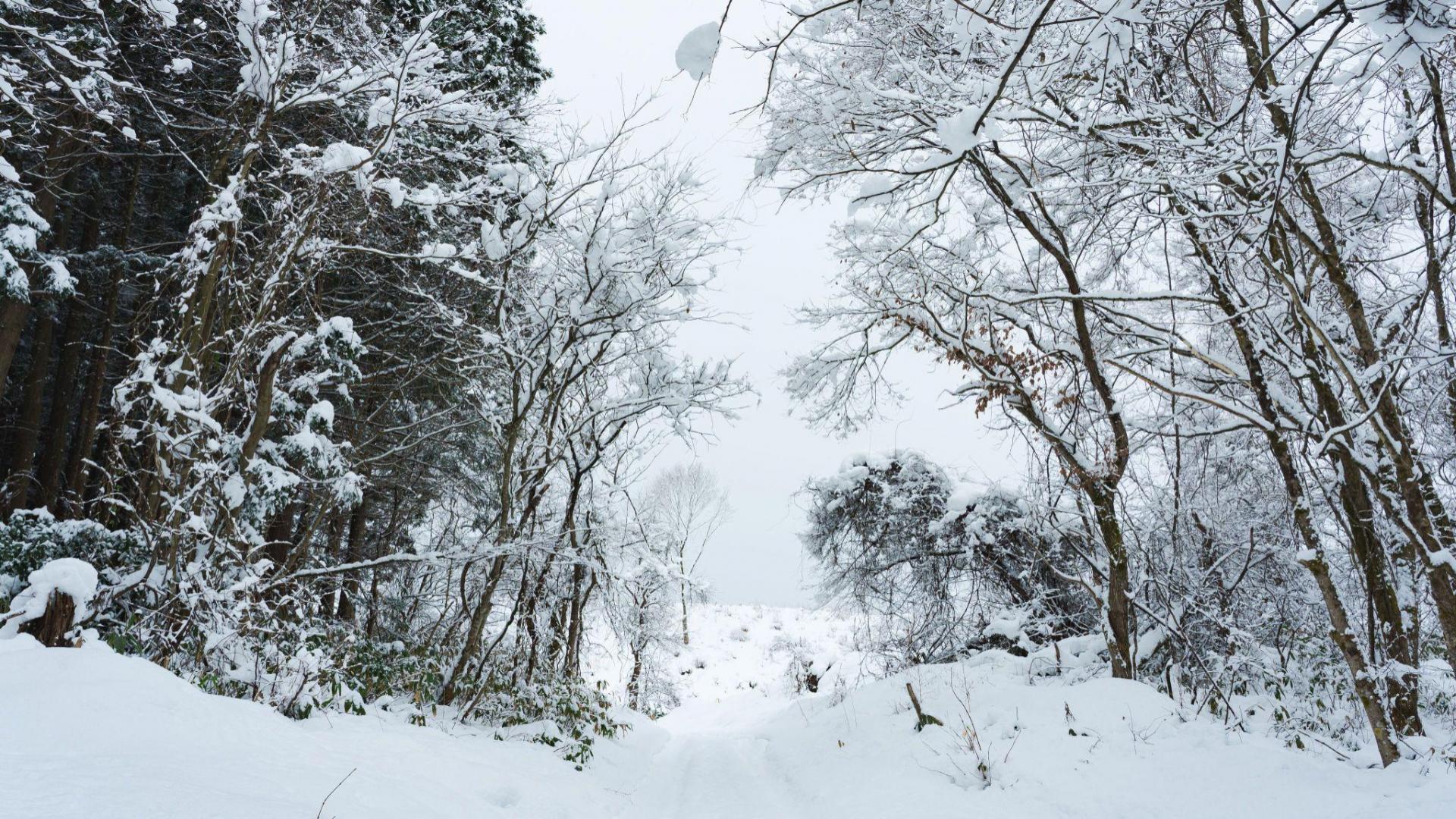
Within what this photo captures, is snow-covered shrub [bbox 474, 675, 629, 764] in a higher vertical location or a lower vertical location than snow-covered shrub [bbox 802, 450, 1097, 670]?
lower

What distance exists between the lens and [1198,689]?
5734 millimetres

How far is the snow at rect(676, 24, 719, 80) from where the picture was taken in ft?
4.35

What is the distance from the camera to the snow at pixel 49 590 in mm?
2680

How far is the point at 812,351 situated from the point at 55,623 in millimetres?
6553

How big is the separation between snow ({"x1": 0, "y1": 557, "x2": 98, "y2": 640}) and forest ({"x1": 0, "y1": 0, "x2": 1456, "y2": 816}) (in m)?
0.01

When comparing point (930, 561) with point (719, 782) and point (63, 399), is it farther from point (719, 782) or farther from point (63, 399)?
point (63, 399)

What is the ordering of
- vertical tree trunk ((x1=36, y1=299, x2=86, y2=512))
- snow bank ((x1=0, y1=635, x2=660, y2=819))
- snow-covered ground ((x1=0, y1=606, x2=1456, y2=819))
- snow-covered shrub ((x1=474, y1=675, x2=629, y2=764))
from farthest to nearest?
vertical tree trunk ((x1=36, y1=299, x2=86, y2=512)) → snow-covered shrub ((x1=474, y1=675, x2=629, y2=764)) → snow-covered ground ((x1=0, y1=606, x2=1456, y2=819)) → snow bank ((x1=0, y1=635, x2=660, y2=819))

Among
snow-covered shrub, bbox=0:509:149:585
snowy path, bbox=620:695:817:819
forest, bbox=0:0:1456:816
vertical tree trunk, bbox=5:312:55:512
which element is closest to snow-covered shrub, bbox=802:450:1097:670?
forest, bbox=0:0:1456:816

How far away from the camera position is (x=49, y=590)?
8.87ft

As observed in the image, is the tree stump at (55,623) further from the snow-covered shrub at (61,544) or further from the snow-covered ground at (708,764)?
the snow-covered shrub at (61,544)

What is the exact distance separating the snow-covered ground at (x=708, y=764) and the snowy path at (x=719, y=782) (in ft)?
0.10

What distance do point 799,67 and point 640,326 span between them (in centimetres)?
267

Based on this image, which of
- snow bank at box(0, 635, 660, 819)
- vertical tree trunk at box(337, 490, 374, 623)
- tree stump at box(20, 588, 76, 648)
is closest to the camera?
snow bank at box(0, 635, 660, 819)

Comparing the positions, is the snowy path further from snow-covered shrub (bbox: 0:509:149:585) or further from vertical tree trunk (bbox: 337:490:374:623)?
vertical tree trunk (bbox: 337:490:374:623)
